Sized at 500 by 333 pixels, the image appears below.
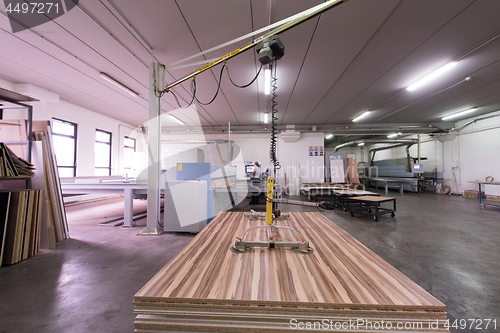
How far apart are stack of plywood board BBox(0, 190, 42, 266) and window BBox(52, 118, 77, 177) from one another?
189 inches

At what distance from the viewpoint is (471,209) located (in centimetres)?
518

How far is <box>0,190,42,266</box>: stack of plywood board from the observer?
7.23 feet

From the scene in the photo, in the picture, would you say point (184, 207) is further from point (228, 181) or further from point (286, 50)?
point (286, 50)

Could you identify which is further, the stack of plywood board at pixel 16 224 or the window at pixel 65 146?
the window at pixel 65 146

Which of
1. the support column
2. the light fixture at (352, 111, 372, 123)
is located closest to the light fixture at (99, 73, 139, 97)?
the support column

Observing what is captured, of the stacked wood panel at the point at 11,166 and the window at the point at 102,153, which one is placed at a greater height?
the window at the point at 102,153

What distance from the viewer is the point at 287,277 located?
0.90m

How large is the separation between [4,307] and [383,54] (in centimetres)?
597

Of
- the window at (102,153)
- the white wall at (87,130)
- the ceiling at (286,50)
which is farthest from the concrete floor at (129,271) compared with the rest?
the window at (102,153)

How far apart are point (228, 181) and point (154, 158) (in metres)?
2.44

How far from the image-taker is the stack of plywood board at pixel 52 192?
115 inches

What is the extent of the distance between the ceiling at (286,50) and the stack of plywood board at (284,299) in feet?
9.93

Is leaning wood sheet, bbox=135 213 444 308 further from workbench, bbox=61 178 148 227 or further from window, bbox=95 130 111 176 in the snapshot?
window, bbox=95 130 111 176

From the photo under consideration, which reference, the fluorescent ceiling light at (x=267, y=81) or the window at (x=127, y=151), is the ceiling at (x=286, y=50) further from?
the window at (x=127, y=151)
